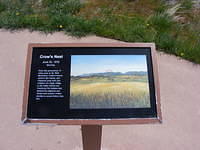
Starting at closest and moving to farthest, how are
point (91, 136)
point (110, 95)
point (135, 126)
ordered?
point (110, 95) < point (91, 136) < point (135, 126)

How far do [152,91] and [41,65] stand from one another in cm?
70

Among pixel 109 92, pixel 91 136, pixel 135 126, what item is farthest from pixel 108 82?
pixel 135 126

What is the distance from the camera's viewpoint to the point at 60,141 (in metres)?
2.18

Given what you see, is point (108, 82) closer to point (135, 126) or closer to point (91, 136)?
point (91, 136)

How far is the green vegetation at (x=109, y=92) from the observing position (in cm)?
135

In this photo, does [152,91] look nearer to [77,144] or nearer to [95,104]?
[95,104]

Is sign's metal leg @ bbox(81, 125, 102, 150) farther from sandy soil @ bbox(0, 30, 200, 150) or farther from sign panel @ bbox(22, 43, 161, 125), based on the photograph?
sandy soil @ bbox(0, 30, 200, 150)

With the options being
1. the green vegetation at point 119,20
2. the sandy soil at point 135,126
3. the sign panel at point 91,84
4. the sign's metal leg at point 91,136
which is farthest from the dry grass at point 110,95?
the green vegetation at point 119,20

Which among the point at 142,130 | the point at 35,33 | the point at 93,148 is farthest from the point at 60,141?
the point at 35,33

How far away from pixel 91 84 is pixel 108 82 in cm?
11

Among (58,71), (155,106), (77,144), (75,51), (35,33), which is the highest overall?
(35,33)

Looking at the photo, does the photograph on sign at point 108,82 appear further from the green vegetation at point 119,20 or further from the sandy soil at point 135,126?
the green vegetation at point 119,20

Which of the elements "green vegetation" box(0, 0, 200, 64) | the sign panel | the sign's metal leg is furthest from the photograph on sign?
"green vegetation" box(0, 0, 200, 64)

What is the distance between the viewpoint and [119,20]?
147 inches
